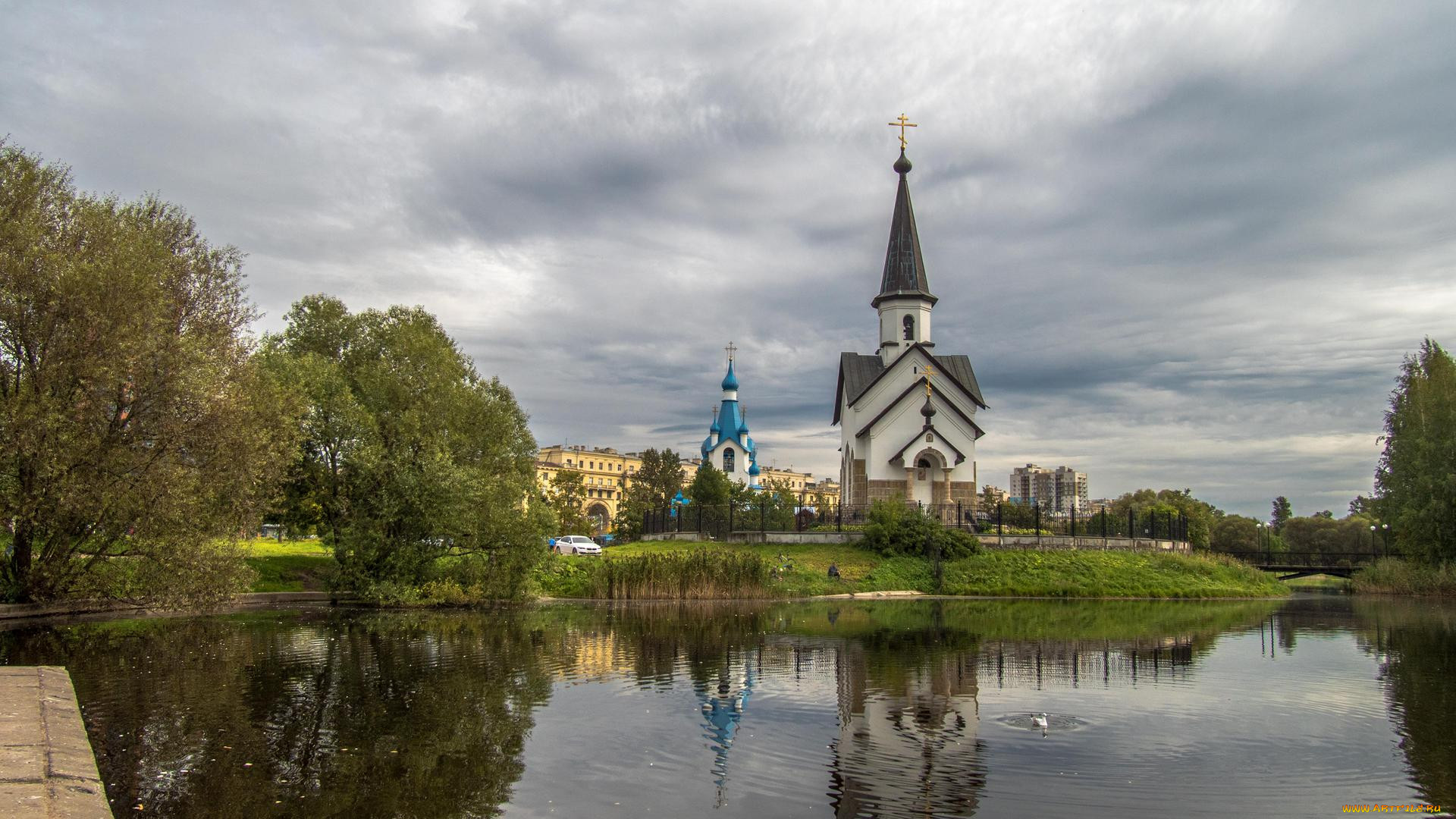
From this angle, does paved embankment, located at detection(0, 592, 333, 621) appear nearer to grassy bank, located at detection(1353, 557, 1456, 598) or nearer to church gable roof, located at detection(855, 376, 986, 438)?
church gable roof, located at detection(855, 376, 986, 438)

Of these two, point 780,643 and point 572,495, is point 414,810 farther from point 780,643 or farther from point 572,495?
point 572,495

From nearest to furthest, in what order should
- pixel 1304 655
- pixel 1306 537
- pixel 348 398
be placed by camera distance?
pixel 1304 655, pixel 348 398, pixel 1306 537

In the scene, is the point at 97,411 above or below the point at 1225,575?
above

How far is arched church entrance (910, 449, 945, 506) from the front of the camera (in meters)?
53.0

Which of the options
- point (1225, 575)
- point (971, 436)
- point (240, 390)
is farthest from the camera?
point (971, 436)

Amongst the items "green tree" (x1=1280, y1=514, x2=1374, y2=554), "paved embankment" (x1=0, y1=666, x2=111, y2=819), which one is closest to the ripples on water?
"paved embankment" (x1=0, y1=666, x2=111, y2=819)

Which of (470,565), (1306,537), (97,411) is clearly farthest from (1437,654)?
(1306,537)

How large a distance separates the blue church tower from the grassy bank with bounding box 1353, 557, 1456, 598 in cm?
6480

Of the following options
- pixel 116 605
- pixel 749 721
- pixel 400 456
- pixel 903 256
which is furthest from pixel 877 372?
pixel 749 721

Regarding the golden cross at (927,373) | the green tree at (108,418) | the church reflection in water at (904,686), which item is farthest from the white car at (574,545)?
the church reflection in water at (904,686)

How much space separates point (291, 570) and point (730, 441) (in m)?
70.3

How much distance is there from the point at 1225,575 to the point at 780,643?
29729 mm

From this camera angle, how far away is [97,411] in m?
23.1

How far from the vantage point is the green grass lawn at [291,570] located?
3547cm
